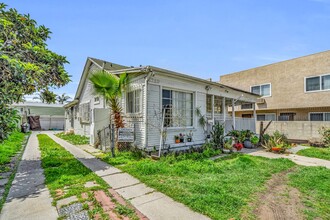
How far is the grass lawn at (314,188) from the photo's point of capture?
341 centimetres

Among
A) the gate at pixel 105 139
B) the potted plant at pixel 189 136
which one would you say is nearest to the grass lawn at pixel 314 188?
the potted plant at pixel 189 136

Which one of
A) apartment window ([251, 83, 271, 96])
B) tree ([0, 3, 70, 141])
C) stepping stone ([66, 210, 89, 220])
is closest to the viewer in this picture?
stepping stone ([66, 210, 89, 220])

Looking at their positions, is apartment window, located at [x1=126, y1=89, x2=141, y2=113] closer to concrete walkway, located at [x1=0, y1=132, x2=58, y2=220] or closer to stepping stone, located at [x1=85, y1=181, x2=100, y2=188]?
stepping stone, located at [x1=85, y1=181, x2=100, y2=188]

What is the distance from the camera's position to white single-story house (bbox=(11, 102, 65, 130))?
27.5m

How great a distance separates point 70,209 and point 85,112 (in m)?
11.5

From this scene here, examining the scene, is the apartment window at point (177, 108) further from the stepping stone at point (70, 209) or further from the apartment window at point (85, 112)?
the apartment window at point (85, 112)

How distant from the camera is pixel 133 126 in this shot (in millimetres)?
8055

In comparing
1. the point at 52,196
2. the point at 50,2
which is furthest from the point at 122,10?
the point at 52,196

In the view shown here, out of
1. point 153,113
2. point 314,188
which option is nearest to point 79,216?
point 153,113

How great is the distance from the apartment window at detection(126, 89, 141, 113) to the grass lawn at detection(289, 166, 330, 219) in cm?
589

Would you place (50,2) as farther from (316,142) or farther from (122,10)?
(316,142)

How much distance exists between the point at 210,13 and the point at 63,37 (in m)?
7.26

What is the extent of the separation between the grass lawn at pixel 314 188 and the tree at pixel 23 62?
7.18 metres

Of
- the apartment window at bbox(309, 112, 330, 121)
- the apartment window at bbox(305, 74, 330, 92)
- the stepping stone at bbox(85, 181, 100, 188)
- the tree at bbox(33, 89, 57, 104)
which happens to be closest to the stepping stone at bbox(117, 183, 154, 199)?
the stepping stone at bbox(85, 181, 100, 188)
